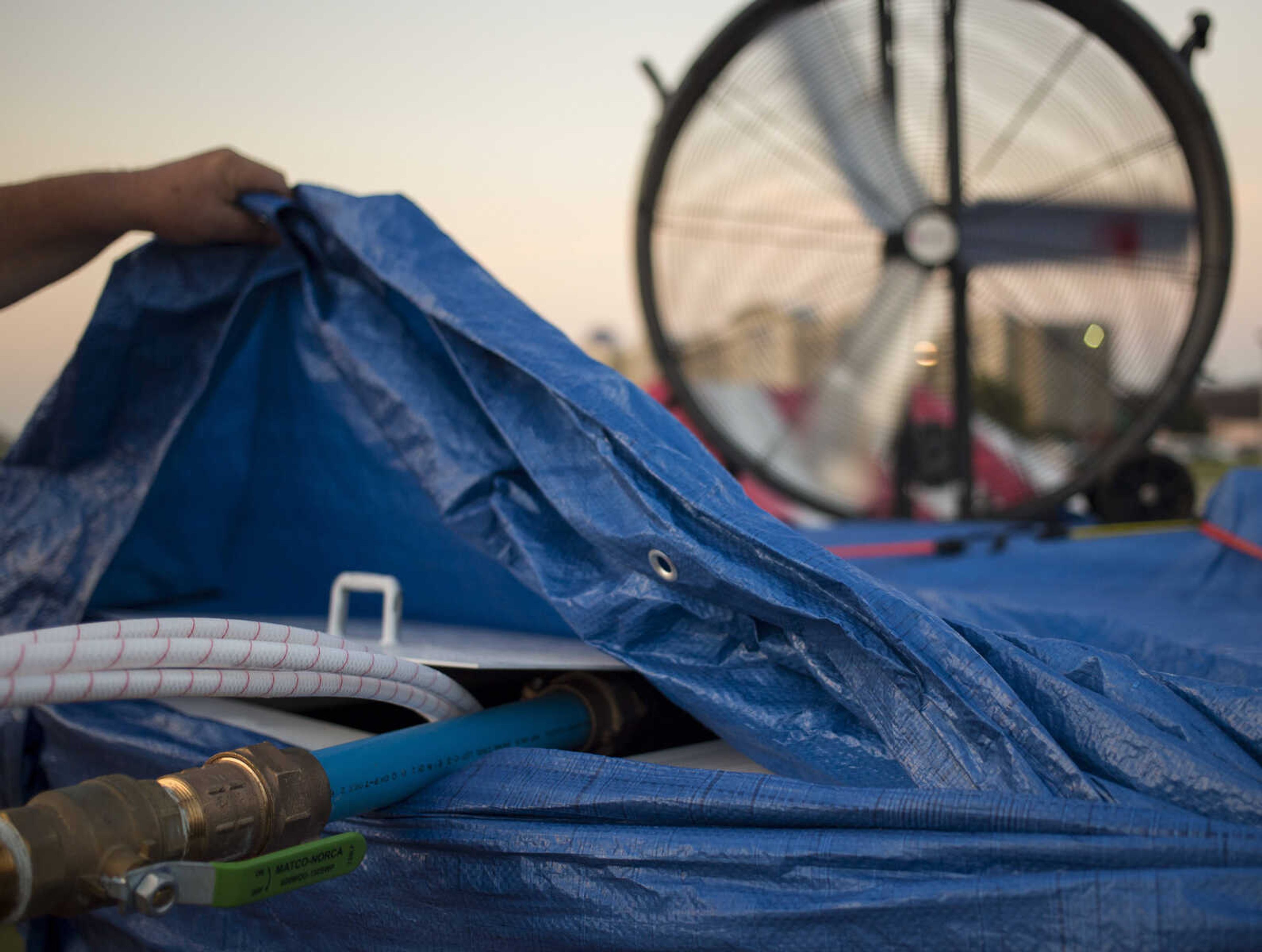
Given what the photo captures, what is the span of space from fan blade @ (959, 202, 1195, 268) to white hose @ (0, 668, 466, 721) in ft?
5.97

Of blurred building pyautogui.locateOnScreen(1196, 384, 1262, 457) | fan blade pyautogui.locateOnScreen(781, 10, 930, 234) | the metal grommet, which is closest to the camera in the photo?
the metal grommet

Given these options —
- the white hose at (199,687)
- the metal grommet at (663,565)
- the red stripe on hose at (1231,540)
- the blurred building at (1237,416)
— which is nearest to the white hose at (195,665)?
the white hose at (199,687)

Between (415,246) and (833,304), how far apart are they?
1554 millimetres

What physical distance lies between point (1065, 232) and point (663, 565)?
1735mm

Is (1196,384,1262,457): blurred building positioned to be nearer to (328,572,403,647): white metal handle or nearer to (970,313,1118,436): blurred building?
(970,313,1118,436): blurred building

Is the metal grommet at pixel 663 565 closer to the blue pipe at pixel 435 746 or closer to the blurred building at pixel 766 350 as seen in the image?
the blue pipe at pixel 435 746

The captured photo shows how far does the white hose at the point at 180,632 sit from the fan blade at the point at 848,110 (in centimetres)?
183

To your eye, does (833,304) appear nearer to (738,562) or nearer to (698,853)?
(738,562)

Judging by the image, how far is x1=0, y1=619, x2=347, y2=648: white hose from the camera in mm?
646

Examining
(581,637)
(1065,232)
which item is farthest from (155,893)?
(1065,232)

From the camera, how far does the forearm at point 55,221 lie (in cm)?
112

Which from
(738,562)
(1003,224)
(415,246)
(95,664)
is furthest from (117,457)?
(1003,224)

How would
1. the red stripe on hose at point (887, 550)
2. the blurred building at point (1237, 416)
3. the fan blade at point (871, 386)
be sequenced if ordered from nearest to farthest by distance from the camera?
the red stripe on hose at point (887, 550) → the fan blade at point (871, 386) → the blurred building at point (1237, 416)

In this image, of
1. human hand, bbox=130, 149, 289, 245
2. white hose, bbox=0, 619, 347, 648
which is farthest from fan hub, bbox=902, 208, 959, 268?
white hose, bbox=0, 619, 347, 648
